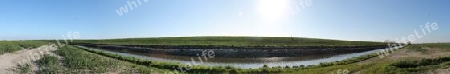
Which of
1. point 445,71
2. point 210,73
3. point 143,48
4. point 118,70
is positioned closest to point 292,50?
point 143,48

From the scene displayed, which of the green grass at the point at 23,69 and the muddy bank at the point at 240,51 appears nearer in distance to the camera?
the green grass at the point at 23,69

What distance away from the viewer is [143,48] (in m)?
73.8

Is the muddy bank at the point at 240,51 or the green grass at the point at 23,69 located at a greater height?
the green grass at the point at 23,69

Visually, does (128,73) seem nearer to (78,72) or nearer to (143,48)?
(78,72)

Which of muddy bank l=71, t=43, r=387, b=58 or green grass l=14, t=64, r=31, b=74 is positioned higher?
green grass l=14, t=64, r=31, b=74

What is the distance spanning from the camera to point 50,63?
31219mm

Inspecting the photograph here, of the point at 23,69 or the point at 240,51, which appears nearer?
the point at 23,69

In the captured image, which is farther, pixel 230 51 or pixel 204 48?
pixel 204 48

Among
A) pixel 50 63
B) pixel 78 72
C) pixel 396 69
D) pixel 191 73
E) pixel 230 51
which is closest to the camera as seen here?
pixel 396 69

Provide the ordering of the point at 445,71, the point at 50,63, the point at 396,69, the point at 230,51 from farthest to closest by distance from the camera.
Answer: the point at 230,51
the point at 50,63
the point at 396,69
the point at 445,71

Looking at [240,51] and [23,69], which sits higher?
[23,69]

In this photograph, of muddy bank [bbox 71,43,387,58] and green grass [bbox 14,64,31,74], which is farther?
muddy bank [bbox 71,43,387,58]

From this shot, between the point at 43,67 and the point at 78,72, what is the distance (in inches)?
108

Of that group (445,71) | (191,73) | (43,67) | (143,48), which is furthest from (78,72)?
(143,48)
